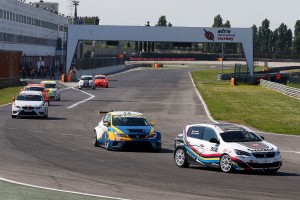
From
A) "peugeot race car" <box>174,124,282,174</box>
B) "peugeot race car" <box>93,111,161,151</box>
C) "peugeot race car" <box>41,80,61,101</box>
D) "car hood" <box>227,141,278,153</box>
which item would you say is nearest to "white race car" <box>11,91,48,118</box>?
"peugeot race car" <box>93,111,161,151</box>

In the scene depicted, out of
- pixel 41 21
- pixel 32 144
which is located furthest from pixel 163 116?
Result: pixel 41 21

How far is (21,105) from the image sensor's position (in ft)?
140

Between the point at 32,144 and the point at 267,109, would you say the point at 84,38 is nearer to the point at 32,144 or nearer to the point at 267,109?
the point at 267,109

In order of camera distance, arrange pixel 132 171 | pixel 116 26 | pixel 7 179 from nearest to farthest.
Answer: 1. pixel 7 179
2. pixel 132 171
3. pixel 116 26

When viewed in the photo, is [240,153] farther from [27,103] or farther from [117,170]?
[27,103]

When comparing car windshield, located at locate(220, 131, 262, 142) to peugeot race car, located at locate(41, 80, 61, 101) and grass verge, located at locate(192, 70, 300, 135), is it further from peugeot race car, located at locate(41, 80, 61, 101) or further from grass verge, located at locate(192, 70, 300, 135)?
peugeot race car, located at locate(41, 80, 61, 101)

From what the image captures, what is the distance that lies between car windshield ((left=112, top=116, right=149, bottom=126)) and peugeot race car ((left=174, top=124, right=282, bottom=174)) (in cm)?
456

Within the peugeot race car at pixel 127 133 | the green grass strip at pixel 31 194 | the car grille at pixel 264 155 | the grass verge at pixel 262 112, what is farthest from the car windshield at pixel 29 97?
the green grass strip at pixel 31 194

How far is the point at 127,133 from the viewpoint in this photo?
92.1ft

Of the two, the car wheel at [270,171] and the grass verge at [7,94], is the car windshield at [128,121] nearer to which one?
the car wheel at [270,171]

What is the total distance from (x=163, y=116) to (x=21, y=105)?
29.4 ft

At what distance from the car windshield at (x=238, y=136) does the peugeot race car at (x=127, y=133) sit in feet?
17.1

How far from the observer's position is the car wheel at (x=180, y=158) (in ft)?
77.9

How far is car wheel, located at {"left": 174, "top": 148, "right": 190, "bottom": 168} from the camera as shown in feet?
77.9
